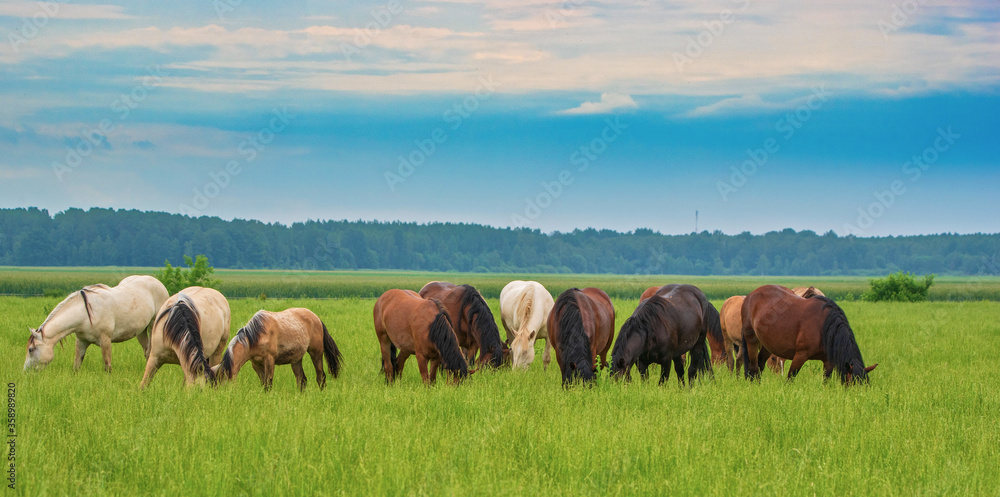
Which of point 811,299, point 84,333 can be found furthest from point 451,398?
point 84,333

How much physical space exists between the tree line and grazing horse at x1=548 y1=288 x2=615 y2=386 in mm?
134076

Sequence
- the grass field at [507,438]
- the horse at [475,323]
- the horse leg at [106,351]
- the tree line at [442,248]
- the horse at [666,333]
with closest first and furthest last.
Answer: the grass field at [507,438] → the horse at [666,333] → the horse at [475,323] → the horse leg at [106,351] → the tree line at [442,248]

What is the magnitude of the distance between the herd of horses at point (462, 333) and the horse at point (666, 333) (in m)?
0.02

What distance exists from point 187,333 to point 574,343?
5.53m

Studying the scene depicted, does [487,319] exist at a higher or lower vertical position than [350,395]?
higher

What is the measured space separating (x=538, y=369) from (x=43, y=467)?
336 inches

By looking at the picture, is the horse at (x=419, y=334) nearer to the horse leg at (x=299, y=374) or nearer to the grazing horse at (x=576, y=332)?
the horse leg at (x=299, y=374)

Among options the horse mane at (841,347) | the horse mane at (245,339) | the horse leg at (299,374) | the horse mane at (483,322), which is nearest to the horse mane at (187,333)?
the horse mane at (245,339)

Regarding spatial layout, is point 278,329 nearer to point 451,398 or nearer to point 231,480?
point 451,398

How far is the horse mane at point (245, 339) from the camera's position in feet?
31.6

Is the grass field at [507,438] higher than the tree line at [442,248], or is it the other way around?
the tree line at [442,248]

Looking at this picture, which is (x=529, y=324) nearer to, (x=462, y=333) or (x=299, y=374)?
(x=462, y=333)

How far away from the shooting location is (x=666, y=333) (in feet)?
35.4

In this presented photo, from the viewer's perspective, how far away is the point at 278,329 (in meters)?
10.4
